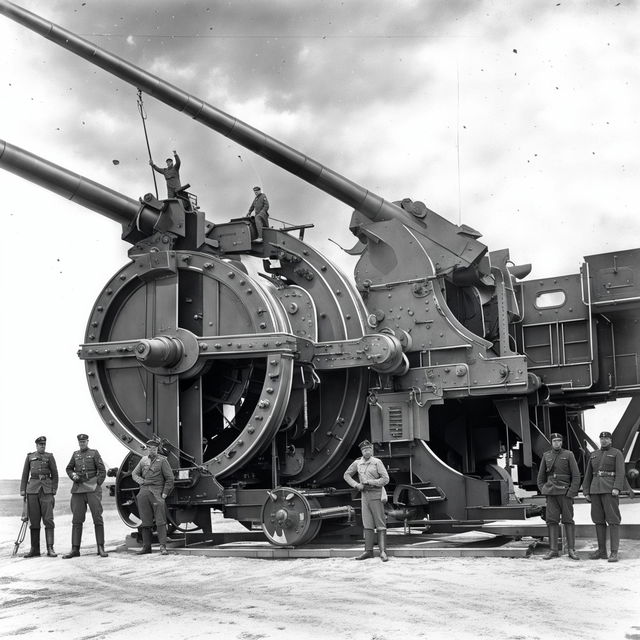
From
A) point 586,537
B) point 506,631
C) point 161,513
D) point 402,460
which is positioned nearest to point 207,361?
point 161,513

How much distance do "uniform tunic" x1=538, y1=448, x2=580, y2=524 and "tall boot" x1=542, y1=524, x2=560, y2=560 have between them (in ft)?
0.22

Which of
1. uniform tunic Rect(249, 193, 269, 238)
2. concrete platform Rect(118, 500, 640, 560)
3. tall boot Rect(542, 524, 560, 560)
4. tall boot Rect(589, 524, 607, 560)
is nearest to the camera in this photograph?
tall boot Rect(589, 524, 607, 560)

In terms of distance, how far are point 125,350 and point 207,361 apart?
48.2 inches

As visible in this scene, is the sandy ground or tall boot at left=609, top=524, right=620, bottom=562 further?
tall boot at left=609, top=524, right=620, bottom=562

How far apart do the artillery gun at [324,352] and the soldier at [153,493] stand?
0.39 meters

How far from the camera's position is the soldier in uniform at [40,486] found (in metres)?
12.7

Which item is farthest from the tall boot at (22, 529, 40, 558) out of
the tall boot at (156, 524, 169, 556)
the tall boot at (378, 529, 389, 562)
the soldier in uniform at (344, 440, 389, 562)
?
the tall boot at (378, 529, 389, 562)

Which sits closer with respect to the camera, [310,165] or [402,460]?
[402,460]

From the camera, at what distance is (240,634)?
6758 millimetres

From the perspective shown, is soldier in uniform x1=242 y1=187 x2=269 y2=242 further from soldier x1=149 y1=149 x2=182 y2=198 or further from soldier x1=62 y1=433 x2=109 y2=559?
soldier x1=62 y1=433 x2=109 y2=559

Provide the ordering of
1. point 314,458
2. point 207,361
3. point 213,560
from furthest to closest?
point 314,458 → point 207,361 → point 213,560

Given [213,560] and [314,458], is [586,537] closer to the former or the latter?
[314,458]

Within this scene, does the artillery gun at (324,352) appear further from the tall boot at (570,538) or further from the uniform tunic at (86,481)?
the tall boot at (570,538)

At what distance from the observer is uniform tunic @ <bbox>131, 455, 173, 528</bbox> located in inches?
481
